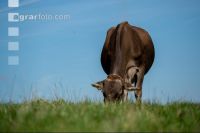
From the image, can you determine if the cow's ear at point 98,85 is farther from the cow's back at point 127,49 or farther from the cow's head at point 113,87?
the cow's back at point 127,49

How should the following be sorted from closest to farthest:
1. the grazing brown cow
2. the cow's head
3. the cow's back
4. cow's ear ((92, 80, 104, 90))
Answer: the cow's head < the grazing brown cow < cow's ear ((92, 80, 104, 90)) < the cow's back

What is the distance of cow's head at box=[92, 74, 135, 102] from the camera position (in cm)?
1168

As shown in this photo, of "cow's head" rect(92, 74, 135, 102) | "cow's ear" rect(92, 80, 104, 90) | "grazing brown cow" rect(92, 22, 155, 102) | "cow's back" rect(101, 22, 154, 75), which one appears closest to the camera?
"cow's head" rect(92, 74, 135, 102)

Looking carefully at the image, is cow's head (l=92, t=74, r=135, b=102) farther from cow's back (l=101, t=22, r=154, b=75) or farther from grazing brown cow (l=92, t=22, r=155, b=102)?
cow's back (l=101, t=22, r=154, b=75)

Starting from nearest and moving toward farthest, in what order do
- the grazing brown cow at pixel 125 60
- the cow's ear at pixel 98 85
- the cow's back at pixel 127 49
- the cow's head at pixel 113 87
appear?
the cow's head at pixel 113 87
the grazing brown cow at pixel 125 60
the cow's ear at pixel 98 85
the cow's back at pixel 127 49

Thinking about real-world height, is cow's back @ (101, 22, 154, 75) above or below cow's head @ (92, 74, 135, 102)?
above

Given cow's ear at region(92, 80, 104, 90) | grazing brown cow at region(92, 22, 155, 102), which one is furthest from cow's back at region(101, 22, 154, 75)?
cow's ear at region(92, 80, 104, 90)

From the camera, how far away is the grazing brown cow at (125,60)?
1206 centimetres

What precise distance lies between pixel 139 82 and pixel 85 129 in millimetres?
10226

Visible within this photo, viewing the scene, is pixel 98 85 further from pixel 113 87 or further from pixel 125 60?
pixel 125 60

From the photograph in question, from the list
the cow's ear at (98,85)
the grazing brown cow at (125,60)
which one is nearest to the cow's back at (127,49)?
the grazing brown cow at (125,60)

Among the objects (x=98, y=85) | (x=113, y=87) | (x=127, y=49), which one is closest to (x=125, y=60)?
(x=127, y=49)

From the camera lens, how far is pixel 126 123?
5.66 meters

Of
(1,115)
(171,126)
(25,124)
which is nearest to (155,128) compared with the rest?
(171,126)
